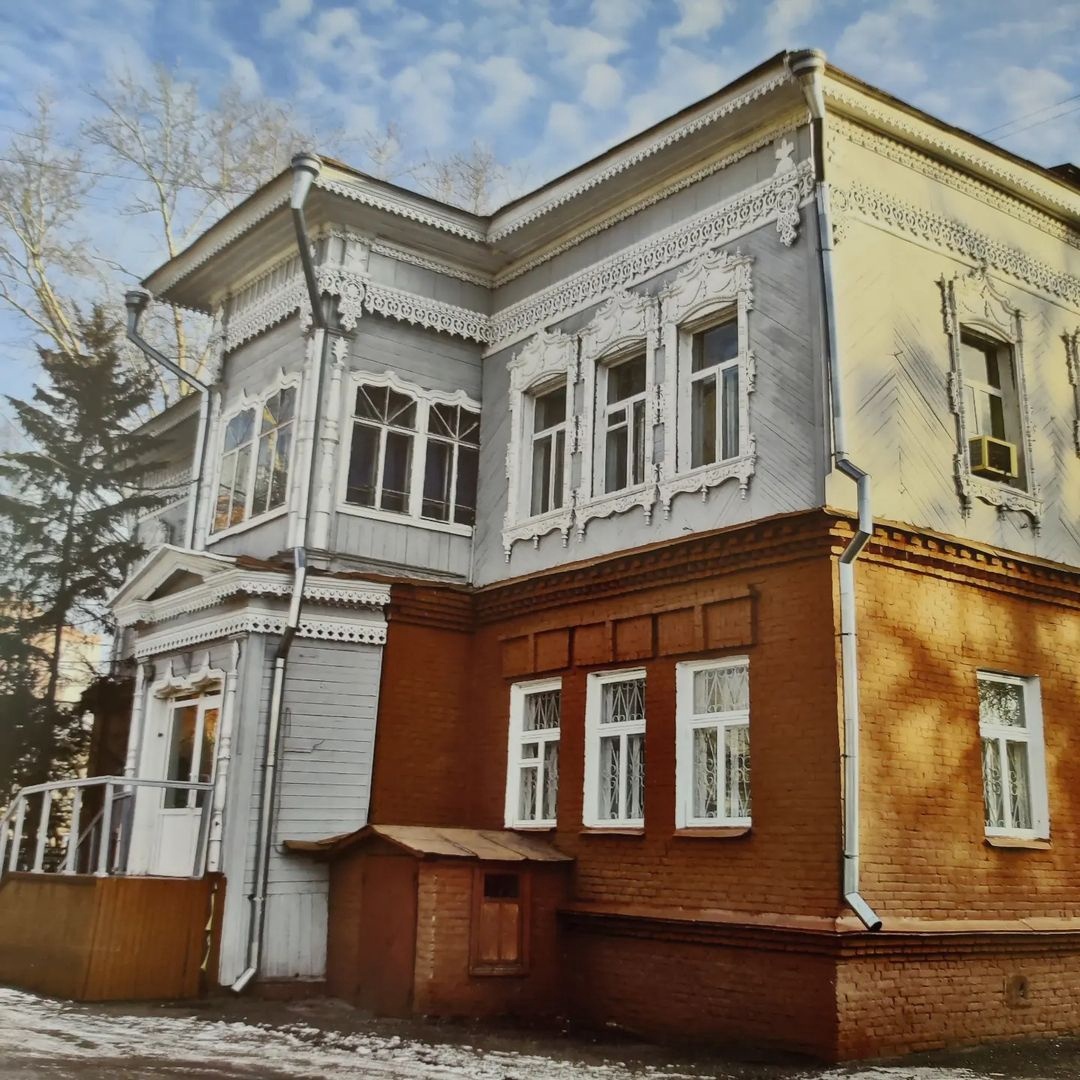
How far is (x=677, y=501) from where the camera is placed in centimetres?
1101

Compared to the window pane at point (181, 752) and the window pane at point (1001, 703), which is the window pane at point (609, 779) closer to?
the window pane at point (1001, 703)

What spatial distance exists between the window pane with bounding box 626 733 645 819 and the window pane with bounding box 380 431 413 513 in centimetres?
398

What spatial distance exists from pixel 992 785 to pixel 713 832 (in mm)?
2542

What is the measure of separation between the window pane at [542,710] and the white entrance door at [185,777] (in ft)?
10.6

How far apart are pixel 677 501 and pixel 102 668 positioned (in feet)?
39.5

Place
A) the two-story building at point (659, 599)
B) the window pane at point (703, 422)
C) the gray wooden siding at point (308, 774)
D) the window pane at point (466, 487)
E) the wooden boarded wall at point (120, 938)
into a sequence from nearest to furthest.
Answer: the two-story building at point (659, 599), the wooden boarded wall at point (120, 938), the window pane at point (703, 422), the gray wooden siding at point (308, 774), the window pane at point (466, 487)

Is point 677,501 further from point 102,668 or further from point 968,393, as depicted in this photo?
point 102,668

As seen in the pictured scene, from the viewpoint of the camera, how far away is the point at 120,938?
423 inches

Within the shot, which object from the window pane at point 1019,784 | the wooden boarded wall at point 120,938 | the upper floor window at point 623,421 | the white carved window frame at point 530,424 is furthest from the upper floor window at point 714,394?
the wooden boarded wall at point 120,938

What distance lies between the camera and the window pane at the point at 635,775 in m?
10.9

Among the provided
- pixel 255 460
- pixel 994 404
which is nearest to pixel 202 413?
pixel 255 460

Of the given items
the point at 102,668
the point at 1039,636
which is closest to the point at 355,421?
the point at 1039,636

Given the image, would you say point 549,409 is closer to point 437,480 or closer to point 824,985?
point 437,480

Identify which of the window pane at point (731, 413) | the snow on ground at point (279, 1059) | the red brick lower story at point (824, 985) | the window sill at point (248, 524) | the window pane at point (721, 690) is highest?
the window pane at point (731, 413)
